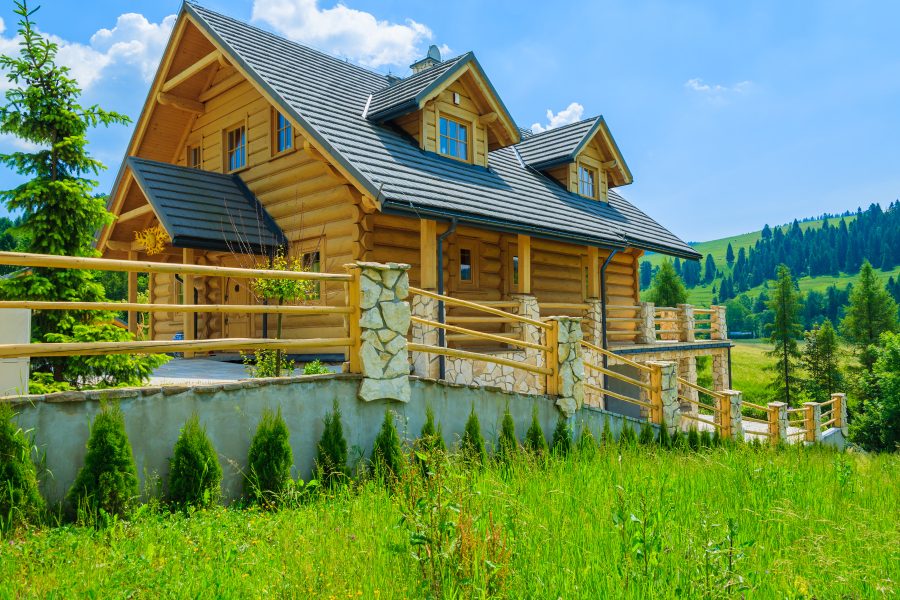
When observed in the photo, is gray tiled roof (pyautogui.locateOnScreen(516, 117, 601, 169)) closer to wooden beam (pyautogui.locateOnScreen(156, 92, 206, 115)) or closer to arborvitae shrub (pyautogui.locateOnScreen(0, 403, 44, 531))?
wooden beam (pyautogui.locateOnScreen(156, 92, 206, 115))

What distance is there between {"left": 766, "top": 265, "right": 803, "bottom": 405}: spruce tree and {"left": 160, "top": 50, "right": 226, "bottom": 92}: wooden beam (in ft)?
132

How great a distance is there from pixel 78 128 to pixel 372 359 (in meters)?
5.94

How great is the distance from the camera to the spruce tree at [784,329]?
40.3 metres

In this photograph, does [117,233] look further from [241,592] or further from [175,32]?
[241,592]

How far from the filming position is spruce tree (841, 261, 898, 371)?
42719 millimetres

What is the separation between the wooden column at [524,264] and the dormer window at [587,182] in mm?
5466

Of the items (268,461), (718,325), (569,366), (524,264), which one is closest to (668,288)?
(718,325)

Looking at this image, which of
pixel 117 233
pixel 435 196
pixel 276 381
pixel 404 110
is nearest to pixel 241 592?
pixel 276 381

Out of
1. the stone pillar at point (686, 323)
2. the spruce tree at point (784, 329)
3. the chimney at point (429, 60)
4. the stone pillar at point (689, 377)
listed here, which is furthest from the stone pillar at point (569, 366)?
the spruce tree at point (784, 329)

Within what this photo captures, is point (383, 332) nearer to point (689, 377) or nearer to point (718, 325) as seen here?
point (689, 377)

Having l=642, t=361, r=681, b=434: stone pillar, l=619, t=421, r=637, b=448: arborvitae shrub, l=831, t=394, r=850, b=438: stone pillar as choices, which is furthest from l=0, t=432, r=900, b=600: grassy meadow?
l=831, t=394, r=850, b=438: stone pillar

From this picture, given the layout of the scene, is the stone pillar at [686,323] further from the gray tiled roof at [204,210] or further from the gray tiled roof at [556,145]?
the gray tiled roof at [204,210]

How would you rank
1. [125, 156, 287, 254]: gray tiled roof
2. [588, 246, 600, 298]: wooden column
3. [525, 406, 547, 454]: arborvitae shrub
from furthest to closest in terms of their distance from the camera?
[588, 246, 600, 298]: wooden column → [125, 156, 287, 254]: gray tiled roof → [525, 406, 547, 454]: arborvitae shrub

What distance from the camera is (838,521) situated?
15.5 ft
